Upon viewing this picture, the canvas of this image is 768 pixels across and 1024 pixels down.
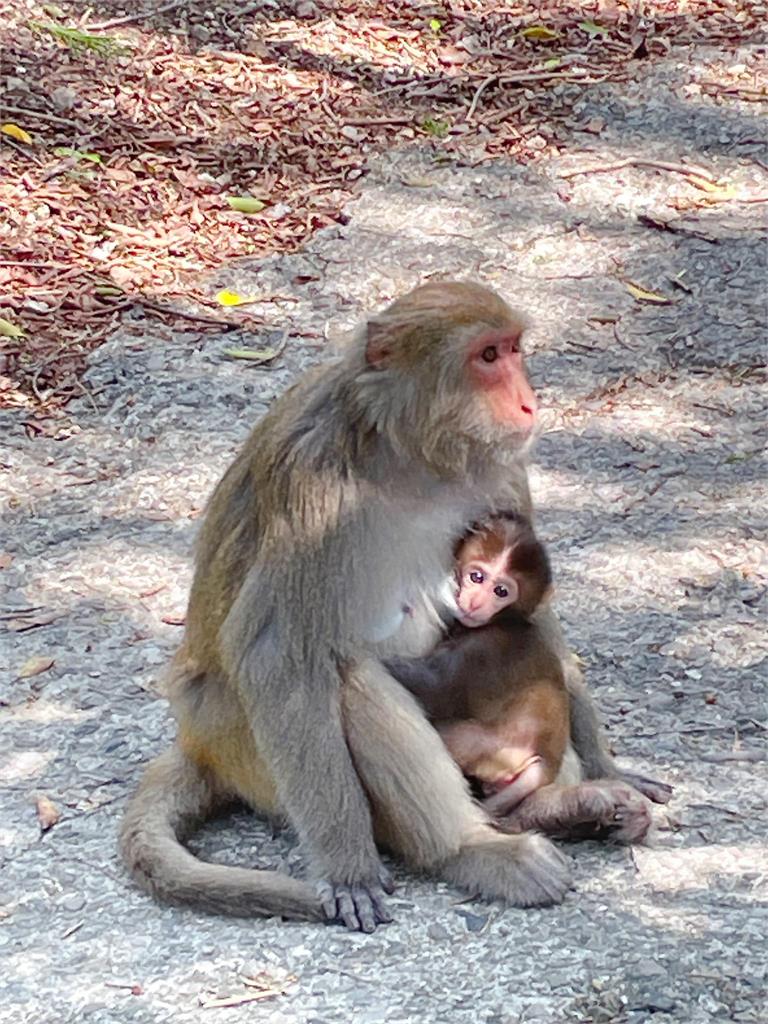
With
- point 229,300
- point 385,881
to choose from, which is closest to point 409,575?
point 385,881

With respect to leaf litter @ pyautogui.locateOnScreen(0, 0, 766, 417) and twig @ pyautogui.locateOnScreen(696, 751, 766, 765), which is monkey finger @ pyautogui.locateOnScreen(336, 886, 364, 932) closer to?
twig @ pyautogui.locateOnScreen(696, 751, 766, 765)

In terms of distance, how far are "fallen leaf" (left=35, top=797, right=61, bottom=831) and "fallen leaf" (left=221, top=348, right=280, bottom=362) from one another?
10.3 feet

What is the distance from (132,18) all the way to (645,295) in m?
3.62

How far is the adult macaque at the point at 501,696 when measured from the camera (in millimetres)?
4891

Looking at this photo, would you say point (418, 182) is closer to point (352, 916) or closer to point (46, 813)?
point (46, 813)

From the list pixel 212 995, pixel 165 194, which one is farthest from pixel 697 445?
pixel 212 995

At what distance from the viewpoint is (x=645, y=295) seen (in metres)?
8.45

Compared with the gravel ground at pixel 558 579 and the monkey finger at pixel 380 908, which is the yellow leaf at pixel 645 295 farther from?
the monkey finger at pixel 380 908

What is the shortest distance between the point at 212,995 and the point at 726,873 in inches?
53.2

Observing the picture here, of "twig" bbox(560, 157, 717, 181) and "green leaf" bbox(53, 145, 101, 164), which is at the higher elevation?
"twig" bbox(560, 157, 717, 181)

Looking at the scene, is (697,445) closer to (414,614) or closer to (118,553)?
(118,553)

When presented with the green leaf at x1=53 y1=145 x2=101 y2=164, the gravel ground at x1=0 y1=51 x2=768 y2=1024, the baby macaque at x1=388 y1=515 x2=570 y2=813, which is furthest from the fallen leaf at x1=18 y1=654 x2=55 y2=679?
the green leaf at x1=53 y1=145 x2=101 y2=164

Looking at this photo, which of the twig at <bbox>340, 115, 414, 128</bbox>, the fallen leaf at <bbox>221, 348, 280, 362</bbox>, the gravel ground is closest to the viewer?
the gravel ground

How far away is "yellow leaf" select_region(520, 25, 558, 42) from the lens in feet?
34.1
